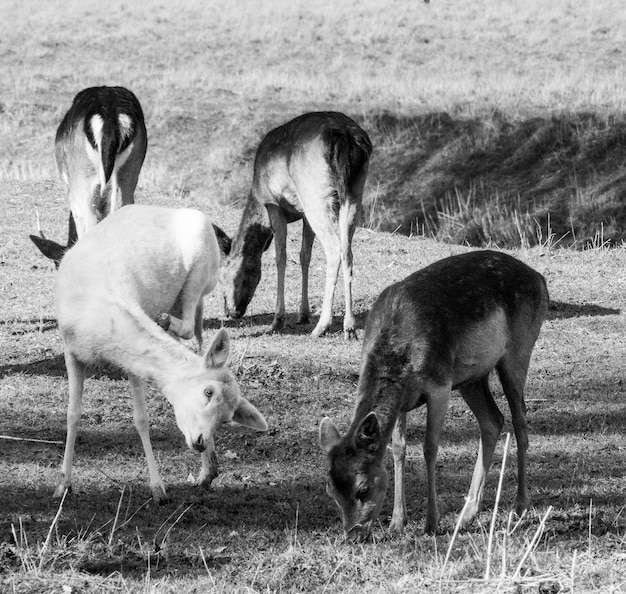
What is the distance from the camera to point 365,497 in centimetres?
598

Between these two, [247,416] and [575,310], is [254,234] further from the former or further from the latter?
[247,416]

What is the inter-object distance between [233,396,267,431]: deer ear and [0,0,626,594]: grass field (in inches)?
28.8

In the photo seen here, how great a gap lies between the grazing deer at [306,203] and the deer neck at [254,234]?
0.01 meters

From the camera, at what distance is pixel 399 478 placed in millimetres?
6422

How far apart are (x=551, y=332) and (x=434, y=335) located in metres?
5.41

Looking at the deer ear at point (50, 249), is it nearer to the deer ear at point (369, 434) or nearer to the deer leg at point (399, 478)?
the deer leg at point (399, 478)

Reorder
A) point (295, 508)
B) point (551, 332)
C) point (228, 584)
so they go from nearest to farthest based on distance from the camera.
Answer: point (228, 584) → point (295, 508) → point (551, 332)

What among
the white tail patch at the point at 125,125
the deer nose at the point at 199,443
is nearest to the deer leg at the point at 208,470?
the deer nose at the point at 199,443

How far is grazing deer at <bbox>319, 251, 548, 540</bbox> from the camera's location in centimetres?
598

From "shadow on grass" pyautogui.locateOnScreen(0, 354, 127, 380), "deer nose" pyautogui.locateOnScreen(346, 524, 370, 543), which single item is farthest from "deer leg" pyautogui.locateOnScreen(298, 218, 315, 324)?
"deer nose" pyautogui.locateOnScreen(346, 524, 370, 543)

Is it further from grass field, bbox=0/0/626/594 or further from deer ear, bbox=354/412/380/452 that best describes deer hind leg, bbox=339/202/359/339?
deer ear, bbox=354/412/380/452

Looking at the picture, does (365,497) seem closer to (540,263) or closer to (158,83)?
(540,263)

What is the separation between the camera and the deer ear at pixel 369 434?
5.91 metres

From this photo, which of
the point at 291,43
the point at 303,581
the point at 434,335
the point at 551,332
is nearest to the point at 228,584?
the point at 303,581
